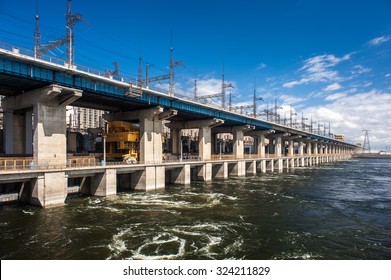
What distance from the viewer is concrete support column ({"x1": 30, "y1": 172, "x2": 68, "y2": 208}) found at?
29984 mm

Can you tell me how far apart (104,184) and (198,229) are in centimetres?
1970

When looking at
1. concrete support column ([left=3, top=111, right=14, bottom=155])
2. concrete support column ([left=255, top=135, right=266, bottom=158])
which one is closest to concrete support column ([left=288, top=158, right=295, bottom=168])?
concrete support column ([left=255, top=135, right=266, bottom=158])

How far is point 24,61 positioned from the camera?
30.7 metres

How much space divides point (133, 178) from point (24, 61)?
2369 centimetres

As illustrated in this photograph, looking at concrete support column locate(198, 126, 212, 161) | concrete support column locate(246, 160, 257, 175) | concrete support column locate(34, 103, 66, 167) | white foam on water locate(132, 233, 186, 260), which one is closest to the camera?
white foam on water locate(132, 233, 186, 260)

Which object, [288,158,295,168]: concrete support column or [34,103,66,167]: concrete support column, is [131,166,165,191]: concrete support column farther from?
[288,158,295,168]: concrete support column

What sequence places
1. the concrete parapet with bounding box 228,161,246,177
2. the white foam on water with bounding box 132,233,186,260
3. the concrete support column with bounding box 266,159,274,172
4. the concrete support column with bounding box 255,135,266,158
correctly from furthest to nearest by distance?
the concrete support column with bounding box 255,135,266,158, the concrete support column with bounding box 266,159,274,172, the concrete parapet with bounding box 228,161,246,177, the white foam on water with bounding box 132,233,186,260

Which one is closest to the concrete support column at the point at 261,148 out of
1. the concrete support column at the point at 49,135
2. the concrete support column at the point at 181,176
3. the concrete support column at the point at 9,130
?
the concrete support column at the point at 181,176

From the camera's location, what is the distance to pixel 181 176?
54.5 m

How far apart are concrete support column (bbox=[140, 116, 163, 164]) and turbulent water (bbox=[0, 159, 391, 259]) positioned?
1380 cm

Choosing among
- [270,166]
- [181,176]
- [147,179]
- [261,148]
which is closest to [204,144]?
[181,176]

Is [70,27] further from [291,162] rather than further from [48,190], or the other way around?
[291,162]

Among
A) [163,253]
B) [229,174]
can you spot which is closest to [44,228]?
[163,253]

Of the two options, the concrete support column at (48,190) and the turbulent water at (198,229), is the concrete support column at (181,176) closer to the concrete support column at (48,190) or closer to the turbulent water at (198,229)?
the turbulent water at (198,229)
